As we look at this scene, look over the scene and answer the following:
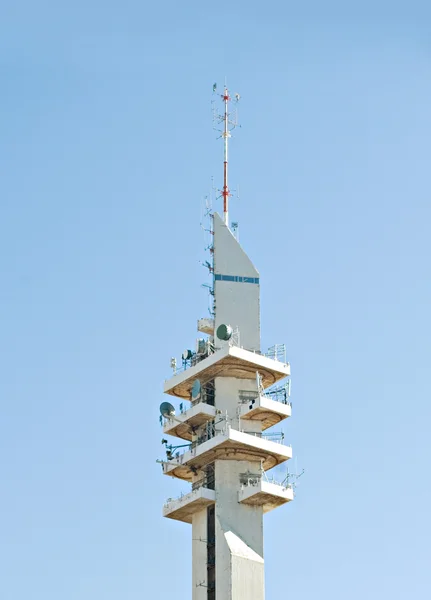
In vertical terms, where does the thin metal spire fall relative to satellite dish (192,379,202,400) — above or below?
above

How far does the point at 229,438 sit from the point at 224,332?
7992mm

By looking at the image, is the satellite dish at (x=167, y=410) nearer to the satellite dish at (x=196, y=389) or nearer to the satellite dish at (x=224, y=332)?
the satellite dish at (x=196, y=389)

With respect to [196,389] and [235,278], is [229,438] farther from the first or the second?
[235,278]

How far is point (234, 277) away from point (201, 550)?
2030cm

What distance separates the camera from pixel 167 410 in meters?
105

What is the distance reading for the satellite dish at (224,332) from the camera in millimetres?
102688

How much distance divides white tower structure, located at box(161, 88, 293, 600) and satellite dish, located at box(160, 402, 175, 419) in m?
0.07

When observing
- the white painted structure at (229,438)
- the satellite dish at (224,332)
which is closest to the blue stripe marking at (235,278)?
the white painted structure at (229,438)

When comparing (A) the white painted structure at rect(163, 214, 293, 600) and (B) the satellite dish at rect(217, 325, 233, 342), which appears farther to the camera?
(B) the satellite dish at rect(217, 325, 233, 342)

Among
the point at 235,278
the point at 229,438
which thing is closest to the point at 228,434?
the point at 229,438

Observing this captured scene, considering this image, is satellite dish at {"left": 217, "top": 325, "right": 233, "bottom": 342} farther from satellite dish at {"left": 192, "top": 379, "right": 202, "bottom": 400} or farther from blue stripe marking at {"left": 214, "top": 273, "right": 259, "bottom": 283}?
blue stripe marking at {"left": 214, "top": 273, "right": 259, "bottom": 283}

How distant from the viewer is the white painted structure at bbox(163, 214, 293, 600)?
322 ft

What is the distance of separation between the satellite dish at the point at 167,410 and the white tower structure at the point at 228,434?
7 centimetres

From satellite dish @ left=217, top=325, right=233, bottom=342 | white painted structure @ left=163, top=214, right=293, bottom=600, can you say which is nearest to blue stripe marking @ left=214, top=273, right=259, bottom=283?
white painted structure @ left=163, top=214, right=293, bottom=600
